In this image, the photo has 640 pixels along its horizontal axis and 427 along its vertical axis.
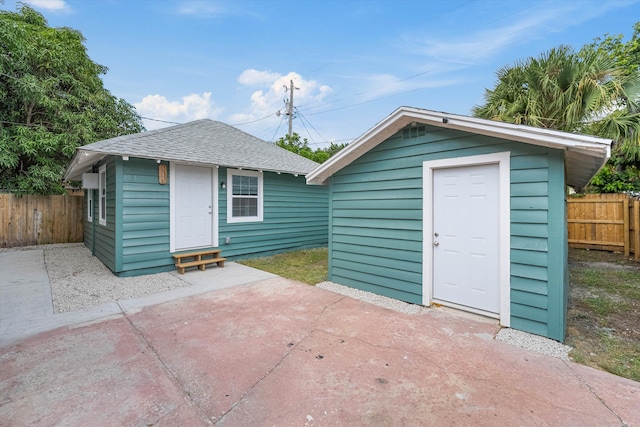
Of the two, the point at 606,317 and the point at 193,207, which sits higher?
the point at 193,207

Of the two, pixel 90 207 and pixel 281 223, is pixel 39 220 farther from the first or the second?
pixel 281 223

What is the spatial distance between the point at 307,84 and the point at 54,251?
1497 cm

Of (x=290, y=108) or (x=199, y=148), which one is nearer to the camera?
(x=199, y=148)

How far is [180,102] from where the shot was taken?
15.8 meters

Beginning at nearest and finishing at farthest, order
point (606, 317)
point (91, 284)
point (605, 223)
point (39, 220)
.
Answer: point (606, 317) → point (91, 284) → point (605, 223) → point (39, 220)

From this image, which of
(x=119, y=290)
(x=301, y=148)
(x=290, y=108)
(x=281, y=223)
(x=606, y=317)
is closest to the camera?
(x=606, y=317)

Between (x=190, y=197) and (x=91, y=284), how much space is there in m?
2.54

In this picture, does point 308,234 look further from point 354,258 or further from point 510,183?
point 510,183

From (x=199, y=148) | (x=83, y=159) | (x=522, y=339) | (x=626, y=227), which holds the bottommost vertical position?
(x=522, y=339)

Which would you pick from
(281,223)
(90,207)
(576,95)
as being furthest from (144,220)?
(576,95)

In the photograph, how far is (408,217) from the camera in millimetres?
4426

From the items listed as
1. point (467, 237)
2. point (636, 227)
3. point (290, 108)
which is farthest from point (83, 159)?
point (636, 227)

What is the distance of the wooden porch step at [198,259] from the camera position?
20.4ft

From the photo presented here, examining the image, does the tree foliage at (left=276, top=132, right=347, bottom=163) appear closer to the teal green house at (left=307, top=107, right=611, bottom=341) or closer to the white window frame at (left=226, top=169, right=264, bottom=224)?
the white window frame at (left=226, top=169, right=264, bottom=224)
